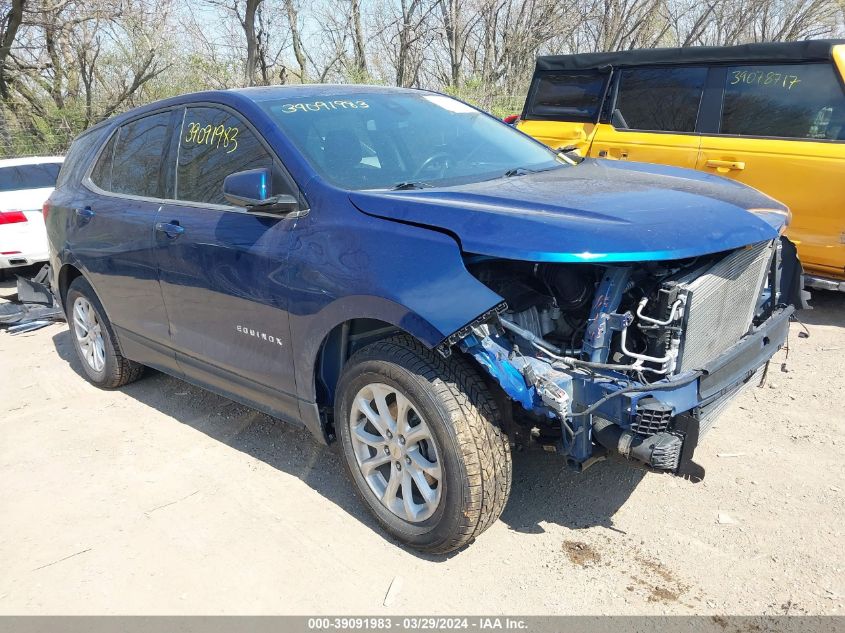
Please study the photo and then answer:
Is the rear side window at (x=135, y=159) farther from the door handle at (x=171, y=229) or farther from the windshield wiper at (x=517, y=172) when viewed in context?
the windshield wiper at (x=517, y=172)

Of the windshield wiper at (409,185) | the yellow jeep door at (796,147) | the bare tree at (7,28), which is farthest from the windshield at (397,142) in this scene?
the bare tree at (7,28)

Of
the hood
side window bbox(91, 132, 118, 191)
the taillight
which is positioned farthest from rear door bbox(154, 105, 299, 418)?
the taillight

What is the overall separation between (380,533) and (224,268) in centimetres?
148

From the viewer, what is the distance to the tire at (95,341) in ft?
15.8

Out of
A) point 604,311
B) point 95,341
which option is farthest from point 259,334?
point 95,341

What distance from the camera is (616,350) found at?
2.68m

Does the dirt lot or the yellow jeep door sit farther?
the yellow jeep door

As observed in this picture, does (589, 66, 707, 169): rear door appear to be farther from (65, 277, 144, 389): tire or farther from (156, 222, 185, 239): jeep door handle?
(65, 277, 144, 389): tire

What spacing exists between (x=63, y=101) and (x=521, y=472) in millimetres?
Result: 18992

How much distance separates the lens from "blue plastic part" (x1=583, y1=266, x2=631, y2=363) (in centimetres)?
257

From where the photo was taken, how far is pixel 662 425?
8.04 ft

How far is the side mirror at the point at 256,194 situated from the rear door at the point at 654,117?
3.98 m

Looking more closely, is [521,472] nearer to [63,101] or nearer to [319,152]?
[319,152]

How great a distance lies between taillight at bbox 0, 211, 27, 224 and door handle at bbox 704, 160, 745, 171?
7381mm
